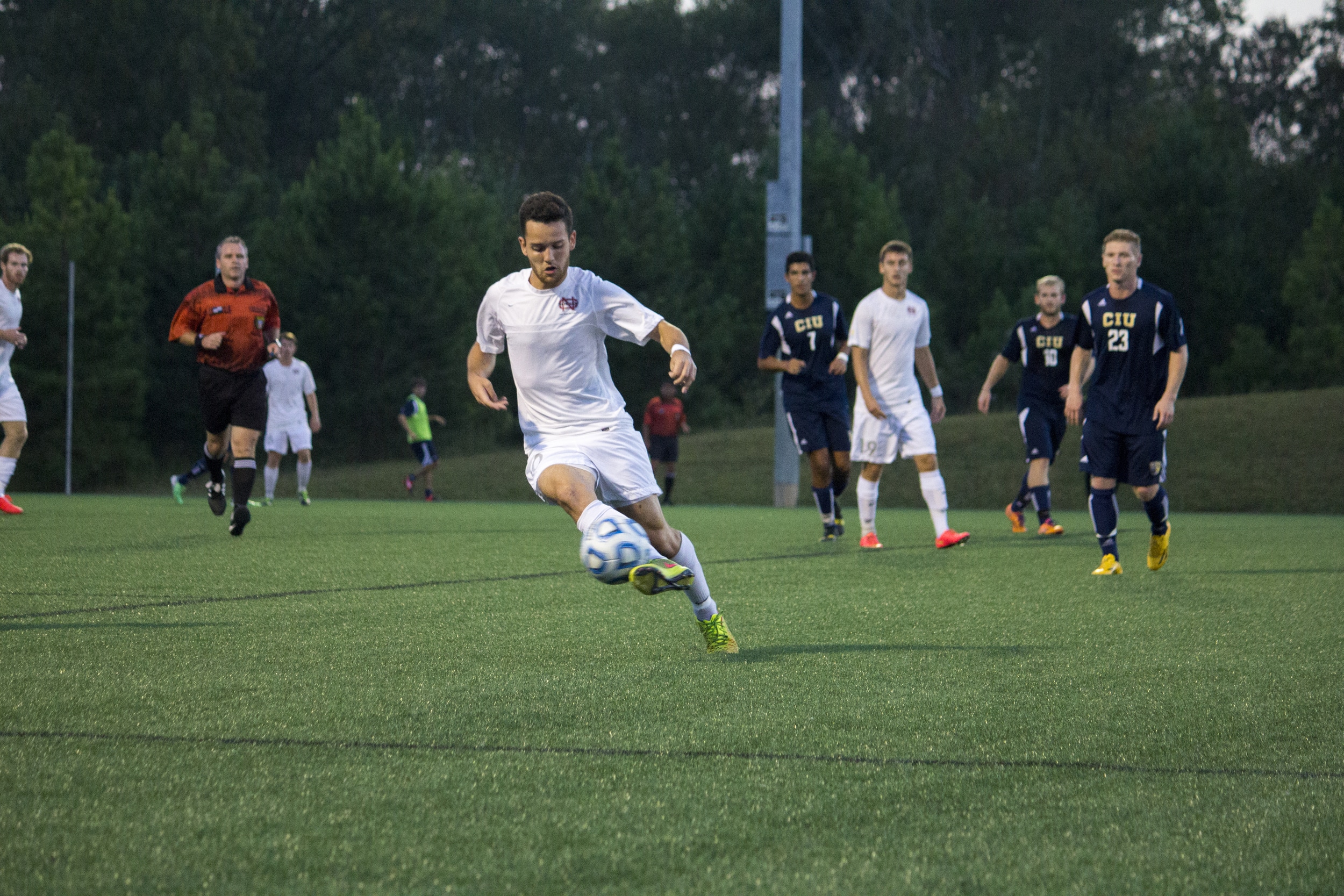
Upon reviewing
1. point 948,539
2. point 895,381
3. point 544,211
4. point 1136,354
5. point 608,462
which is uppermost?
point 544,211

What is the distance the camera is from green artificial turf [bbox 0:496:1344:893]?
2.57 metres

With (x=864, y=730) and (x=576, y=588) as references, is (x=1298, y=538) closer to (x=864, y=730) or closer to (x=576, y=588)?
(x=576, y=588)

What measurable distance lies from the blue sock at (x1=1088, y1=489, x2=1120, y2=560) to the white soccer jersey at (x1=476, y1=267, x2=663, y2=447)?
397 cm

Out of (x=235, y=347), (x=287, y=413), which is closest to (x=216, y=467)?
(x=235, y=347)

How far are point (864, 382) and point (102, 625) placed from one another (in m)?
6.13

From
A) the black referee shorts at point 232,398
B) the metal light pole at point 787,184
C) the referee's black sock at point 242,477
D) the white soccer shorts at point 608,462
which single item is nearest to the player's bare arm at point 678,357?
the white soccer shorts at point 608,462

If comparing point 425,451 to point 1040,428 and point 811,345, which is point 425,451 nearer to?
point 811,345

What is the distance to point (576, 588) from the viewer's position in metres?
7.43

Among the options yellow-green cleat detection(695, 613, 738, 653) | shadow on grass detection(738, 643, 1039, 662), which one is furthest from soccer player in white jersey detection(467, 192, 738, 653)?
shadow on grass detection(738, 643, 1039, 662)

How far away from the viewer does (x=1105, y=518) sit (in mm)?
8414

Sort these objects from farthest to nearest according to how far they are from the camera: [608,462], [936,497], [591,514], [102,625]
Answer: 1. [936,497]
2. [102,625]
3. [608,462]
4. [591,514]

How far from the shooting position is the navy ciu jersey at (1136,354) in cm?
799

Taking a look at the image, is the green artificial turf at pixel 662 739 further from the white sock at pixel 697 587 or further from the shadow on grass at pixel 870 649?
the white sock at pixel 697 587

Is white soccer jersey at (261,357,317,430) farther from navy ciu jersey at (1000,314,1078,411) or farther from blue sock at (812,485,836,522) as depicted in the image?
navy ciu jersey at (1000,314,1078,411)
